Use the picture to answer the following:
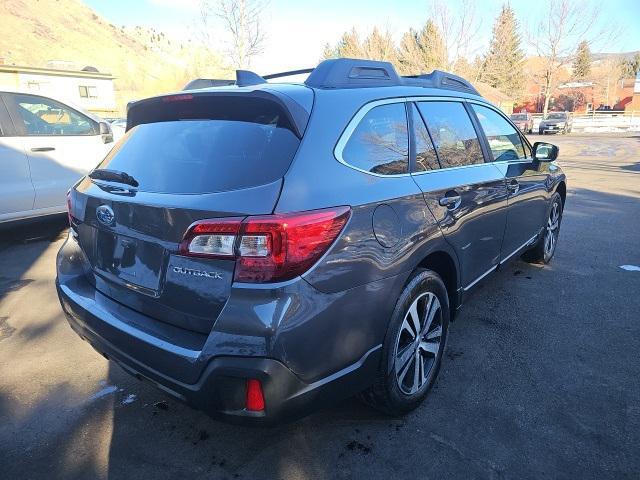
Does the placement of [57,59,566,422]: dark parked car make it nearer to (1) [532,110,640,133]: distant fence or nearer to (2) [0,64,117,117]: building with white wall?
(2) [0,64,117,117]: building with white wall

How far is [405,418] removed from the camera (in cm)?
262

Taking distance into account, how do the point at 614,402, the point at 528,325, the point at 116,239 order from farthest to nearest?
1. the point at 528,325
2. the point at 614,402
3. the point at 116,239

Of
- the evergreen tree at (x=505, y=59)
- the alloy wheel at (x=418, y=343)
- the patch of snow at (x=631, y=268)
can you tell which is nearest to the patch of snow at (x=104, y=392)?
the alloy wheel at (x=418, y=343)

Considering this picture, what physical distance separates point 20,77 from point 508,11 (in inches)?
1655

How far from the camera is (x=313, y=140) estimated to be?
2076mm

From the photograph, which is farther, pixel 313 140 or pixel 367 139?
pixel 367 139

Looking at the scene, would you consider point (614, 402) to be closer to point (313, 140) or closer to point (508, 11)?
point (313, 140)

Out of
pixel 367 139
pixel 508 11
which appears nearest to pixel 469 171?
pixel 367 139

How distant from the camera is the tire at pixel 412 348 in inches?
92.5

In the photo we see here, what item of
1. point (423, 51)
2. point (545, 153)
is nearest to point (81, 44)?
point (423, 51)

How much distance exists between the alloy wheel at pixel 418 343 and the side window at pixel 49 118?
5333 millimetres

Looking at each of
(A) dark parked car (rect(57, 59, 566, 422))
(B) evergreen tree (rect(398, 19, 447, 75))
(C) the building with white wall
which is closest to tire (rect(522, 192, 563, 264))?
(A) dark parked car (rect(57, 59, 566, 422))

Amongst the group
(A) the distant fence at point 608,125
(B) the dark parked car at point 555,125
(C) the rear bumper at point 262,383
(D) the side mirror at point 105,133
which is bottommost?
(A) the distant fence at point 608,125

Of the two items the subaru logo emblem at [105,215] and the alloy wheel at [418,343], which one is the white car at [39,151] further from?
the alloy wheel at [418,343]
